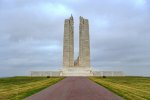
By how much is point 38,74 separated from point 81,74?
1077cm

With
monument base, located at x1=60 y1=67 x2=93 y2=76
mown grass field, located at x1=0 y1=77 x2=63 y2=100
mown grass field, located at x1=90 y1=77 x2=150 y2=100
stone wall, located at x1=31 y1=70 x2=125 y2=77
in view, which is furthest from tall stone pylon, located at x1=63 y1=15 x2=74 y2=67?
mown grass field, located at x1=90 y1=77 x2=150 y2=100

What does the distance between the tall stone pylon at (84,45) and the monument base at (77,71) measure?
2.25 m

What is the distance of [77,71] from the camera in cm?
6706

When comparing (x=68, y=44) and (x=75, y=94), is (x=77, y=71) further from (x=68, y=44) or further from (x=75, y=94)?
(x=75, y=94)

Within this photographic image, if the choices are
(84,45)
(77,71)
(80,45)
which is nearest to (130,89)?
(77,71)

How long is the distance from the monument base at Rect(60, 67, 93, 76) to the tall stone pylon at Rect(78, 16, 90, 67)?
225 cm

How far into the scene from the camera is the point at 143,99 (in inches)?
690

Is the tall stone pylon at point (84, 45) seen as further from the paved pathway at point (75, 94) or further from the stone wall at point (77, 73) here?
the paved pathway at point (75, 94)

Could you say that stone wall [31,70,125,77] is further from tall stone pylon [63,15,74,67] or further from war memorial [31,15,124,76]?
tall stone pylon [63,15,74,67]

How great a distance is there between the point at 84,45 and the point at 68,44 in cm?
422

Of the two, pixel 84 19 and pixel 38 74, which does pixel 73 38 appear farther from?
pixel 38 74

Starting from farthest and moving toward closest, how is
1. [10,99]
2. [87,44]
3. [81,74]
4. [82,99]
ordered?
[87,44] → [81,74] → [10,99] → [82,99]

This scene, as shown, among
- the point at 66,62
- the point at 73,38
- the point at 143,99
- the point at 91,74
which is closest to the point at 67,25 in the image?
the point at 73,38

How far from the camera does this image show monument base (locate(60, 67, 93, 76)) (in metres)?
65.9
